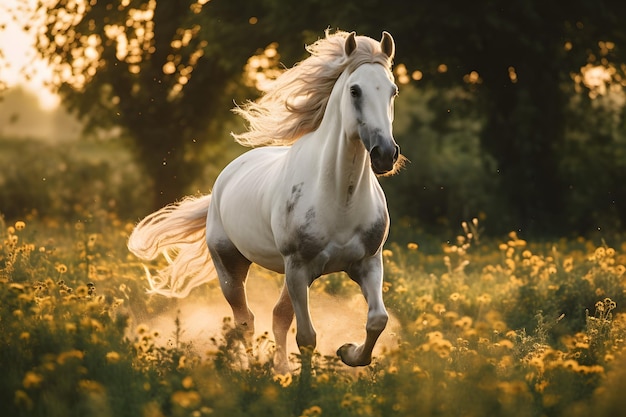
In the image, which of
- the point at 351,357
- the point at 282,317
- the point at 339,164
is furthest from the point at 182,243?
the point at 339,164

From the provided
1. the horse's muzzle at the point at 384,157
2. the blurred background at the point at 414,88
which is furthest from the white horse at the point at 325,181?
the blurred background at the point at 414,88

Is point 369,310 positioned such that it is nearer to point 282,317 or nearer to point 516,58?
point 282,317

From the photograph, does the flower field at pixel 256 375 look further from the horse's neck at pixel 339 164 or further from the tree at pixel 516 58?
the tree at pixel 516 58

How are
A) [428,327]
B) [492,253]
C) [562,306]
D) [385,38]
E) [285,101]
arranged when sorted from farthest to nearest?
1. [492,253]
2. [562,306]
3. [428,327]
4. [285,101]
5. [385,38]

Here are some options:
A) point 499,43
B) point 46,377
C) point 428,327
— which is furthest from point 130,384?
point 499,43

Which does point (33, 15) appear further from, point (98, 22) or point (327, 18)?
point (327, 18)

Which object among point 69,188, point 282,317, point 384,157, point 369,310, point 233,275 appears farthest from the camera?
point 69,188

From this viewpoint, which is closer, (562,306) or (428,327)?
(428,327)

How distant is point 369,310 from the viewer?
656cm

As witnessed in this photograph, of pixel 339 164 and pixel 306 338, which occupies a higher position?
pixel 339 164

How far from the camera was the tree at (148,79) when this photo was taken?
18.8 m

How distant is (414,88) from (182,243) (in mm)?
10852

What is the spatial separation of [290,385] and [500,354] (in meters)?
1.67

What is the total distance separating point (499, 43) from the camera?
1711 centimetres
